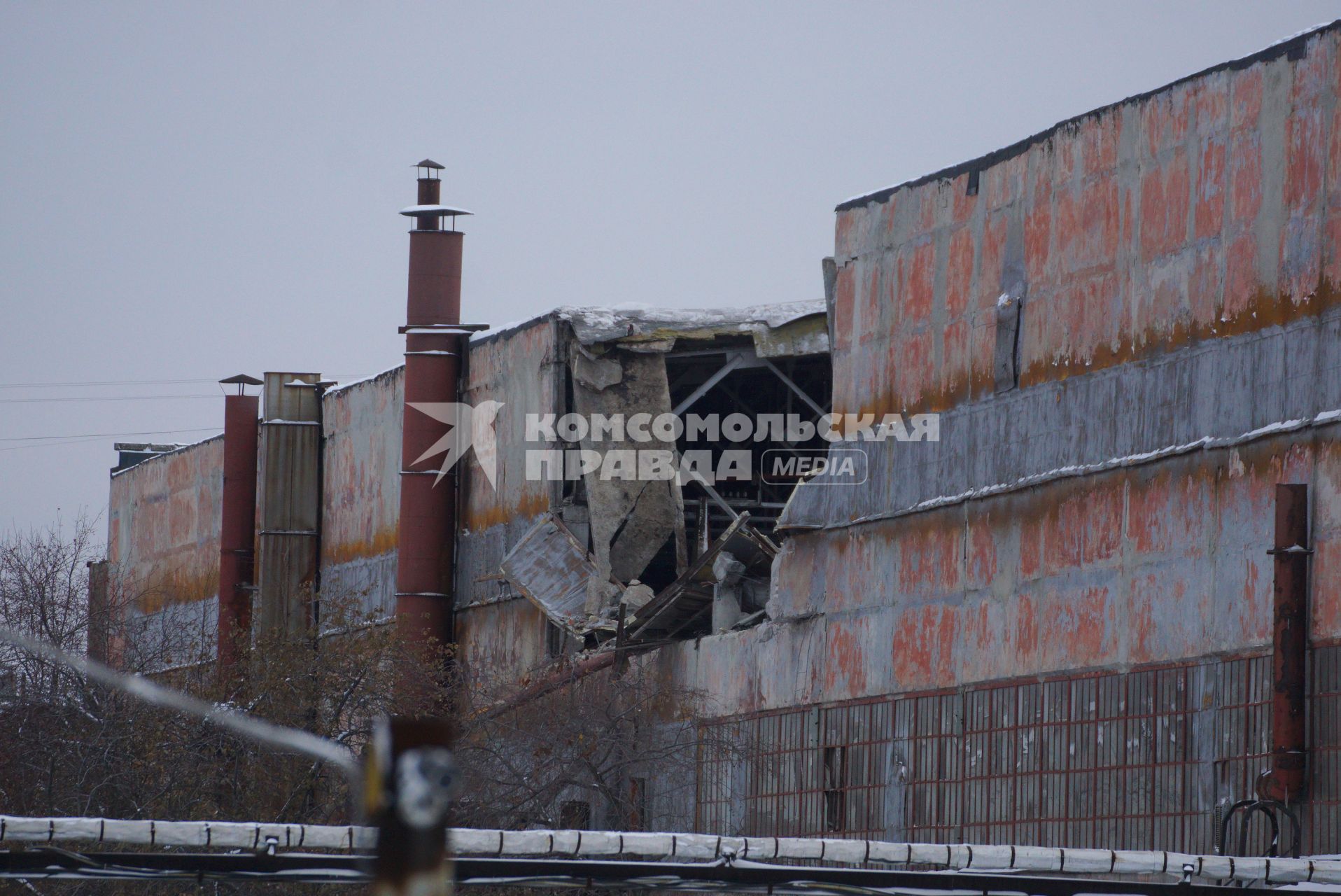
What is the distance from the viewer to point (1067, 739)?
14.7 metres

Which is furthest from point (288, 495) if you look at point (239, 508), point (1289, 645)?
point (1289, 645)

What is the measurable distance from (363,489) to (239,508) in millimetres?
3611

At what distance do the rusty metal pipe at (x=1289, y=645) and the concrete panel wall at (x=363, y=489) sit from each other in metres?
16.3

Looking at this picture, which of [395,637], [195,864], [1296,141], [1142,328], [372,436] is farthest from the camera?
[372,436]

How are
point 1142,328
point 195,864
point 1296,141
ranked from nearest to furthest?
point 195,864 < point 1296,141 < point 1142,328

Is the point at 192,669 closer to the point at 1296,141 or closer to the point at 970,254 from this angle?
the point at 970,254

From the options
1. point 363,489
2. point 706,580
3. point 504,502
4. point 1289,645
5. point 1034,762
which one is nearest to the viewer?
point 1289,645

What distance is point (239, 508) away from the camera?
31547 mm

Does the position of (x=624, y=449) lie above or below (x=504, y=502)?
above

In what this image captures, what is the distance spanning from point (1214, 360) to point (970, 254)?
3501 millimetres

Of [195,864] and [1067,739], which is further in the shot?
[1067,739]

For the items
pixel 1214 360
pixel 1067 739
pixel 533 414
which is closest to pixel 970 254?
pixel 1214 360

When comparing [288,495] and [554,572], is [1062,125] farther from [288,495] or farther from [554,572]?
[288,495]

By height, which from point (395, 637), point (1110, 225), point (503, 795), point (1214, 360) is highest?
point (1110, 225)
